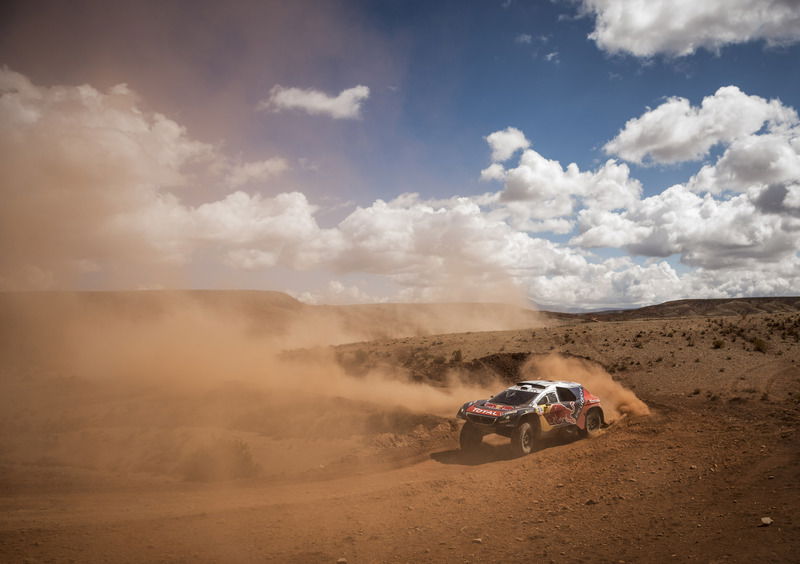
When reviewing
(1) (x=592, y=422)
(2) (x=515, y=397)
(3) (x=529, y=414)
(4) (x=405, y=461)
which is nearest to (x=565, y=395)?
(1) (x=592, y=422)

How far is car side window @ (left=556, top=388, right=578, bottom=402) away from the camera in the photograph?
13.3 meters

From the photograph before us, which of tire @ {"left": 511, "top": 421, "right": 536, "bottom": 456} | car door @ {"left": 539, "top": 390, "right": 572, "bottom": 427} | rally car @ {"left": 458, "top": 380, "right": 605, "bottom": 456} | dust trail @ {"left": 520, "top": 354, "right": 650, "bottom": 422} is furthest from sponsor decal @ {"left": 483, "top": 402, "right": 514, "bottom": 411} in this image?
dust trail @ {"left": 520, "top": 354, "right": 650, "bottom": 422}

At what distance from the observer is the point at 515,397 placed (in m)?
13.0

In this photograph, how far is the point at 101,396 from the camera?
23453 millimetres

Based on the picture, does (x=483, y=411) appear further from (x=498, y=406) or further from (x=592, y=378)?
(x=592, y=378)

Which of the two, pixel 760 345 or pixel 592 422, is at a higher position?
pixel 760 345

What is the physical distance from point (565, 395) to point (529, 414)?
1.91 m

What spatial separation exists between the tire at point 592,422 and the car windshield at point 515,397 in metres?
2.27

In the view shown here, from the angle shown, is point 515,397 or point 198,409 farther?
point 198,409

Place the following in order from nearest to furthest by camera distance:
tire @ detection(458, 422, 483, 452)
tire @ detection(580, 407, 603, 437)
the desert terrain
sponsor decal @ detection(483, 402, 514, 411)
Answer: the desert terrain
sponsor decal @ detection(483, 402, 514, 411)
tire @ detection(458, 422, 483, 452)
tire @ detection(580, 407, 603, 437)

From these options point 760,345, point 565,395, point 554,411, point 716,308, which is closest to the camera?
point 554,411

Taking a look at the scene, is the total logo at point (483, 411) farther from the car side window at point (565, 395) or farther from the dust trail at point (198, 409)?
the dust trail at point (198, 409)

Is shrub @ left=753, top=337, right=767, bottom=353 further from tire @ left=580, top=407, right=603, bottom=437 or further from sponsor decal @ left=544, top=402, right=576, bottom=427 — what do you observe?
sponsor decal @ left=544, top=402, right=576, bottom=427

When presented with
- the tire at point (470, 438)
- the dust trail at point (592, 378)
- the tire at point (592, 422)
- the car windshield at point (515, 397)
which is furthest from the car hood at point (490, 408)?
the dust trail at point (592, 378)
